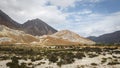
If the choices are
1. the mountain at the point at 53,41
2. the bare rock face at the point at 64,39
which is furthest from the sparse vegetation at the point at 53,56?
the mountain at the point at 53,41

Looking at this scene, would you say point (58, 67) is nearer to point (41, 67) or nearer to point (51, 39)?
point (41, 67)

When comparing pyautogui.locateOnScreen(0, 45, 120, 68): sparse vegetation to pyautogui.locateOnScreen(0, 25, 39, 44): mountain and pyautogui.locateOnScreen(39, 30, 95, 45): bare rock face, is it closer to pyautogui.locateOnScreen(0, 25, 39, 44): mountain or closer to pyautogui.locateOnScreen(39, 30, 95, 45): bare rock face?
pyautogui.locateOnScreen(0, 25, 39, 44): mountain

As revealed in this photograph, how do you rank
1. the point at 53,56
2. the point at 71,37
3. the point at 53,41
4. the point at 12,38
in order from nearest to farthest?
the point at 53,56 → the point at 12,38 → the point at 53,41 → the point at 71,37

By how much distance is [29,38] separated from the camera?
148500mm

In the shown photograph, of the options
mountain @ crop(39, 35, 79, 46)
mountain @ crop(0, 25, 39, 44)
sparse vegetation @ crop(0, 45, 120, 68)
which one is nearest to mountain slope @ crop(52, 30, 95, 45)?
mountain @ crop(39, 35, 79, 46)

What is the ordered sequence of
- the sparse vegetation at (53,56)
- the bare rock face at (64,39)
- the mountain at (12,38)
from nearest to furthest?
1. the sparse vegetation at (53,56)
2. the mountain at (12,38)
3. the bare rock face at (64,39)

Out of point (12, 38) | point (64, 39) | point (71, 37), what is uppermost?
point (12, 38)

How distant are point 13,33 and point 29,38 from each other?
11762 mm

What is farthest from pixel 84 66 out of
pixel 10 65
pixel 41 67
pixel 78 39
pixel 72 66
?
pixel 78 39

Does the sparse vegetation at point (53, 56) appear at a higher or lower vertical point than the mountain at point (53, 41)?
lower

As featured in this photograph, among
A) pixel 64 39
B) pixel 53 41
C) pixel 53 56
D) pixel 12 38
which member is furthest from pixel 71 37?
pixel 53 56

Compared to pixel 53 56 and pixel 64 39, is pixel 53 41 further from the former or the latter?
pixel 53 56

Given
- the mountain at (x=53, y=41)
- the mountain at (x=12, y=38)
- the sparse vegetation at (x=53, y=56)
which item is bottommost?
the sparse vegetation at (x=53, y=56)

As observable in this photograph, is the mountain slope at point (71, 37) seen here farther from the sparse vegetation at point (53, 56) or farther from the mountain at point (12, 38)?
the sparse vegetation at point (53, 56)
